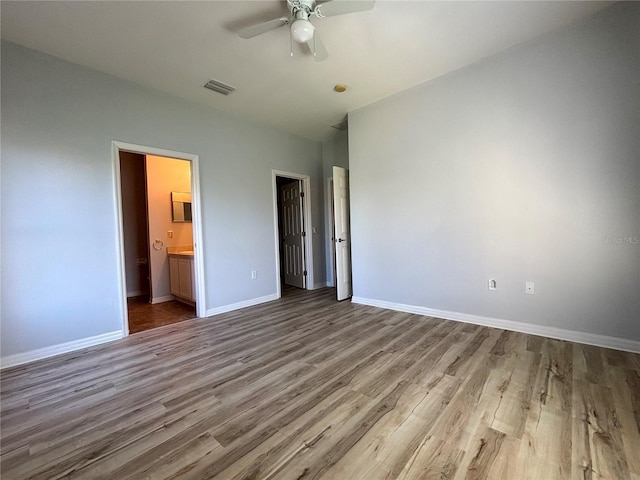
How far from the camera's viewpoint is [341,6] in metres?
1.90

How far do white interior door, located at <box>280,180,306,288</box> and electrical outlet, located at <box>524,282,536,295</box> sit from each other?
135 inches

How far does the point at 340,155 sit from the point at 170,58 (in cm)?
307

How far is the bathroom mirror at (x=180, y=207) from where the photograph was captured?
15.8 feet

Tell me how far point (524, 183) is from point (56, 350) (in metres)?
4.79

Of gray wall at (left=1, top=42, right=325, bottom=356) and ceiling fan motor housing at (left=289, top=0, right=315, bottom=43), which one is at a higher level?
ceiling fan motor housing at (left=289, top=0, right=315, bottom=43)

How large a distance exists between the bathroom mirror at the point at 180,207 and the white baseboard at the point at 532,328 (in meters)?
3.75

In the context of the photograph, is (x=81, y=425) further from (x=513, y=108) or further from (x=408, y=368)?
(x=513, y=108)

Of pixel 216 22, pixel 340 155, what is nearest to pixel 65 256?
pixel 216 22

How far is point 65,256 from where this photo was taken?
2.65 metres

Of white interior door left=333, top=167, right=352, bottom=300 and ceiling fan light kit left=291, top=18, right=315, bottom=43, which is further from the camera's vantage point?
white interior door left=333, top=167, right=352, bottom=300

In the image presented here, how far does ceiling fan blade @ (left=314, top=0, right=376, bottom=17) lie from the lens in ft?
6.08

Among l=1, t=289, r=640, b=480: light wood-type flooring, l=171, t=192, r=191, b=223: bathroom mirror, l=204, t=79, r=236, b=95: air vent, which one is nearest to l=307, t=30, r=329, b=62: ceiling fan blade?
l=204, t=79, r=236, b=95: air vent

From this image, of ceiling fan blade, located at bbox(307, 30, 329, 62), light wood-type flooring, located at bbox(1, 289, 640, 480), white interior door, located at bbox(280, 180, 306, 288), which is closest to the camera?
light wood-type flooring, located at bbox(1, 289, 640, 480)

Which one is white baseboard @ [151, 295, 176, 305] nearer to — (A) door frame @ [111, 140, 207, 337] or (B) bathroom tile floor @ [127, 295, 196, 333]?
(B) bathroom tile floor @ [127, 295, 196, 333]
